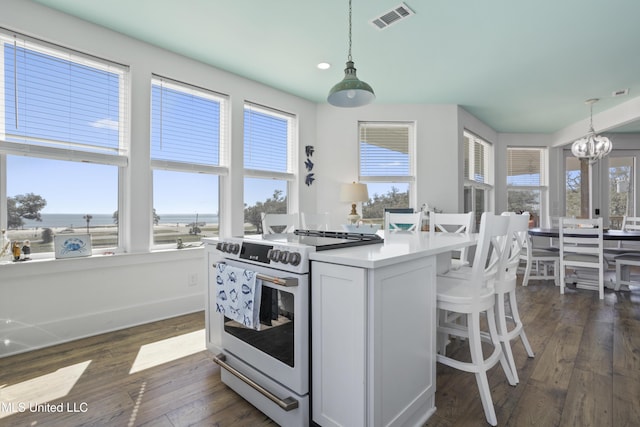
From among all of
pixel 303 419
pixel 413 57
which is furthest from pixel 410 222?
pixel 303 419

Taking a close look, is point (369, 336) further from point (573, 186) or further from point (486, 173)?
point (573, 186)

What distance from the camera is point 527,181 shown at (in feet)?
22.2

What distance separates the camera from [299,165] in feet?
15.1

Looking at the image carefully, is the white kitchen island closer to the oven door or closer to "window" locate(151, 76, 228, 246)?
the oven door

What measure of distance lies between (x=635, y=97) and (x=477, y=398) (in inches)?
211

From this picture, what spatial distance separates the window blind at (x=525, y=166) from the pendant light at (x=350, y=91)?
18.6ft

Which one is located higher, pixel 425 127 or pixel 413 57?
pixel 413 57

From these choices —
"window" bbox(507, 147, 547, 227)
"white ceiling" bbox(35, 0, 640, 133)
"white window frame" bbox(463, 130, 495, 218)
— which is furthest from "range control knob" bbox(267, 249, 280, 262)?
"window" bbox(507, 147, 547, 227)

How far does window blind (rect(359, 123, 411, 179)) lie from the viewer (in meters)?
4.87

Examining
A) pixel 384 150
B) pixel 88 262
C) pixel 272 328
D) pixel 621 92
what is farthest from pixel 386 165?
pixel 88 262

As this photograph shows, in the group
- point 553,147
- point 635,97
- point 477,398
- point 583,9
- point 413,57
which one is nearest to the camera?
point 477,398

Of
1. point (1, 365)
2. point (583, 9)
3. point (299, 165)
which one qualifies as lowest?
point (1, 365)

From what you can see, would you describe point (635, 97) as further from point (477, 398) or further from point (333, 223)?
point (477, 398)

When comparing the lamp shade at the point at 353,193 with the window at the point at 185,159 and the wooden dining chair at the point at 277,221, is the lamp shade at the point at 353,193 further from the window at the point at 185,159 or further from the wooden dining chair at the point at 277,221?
the window at the point at 185,159
